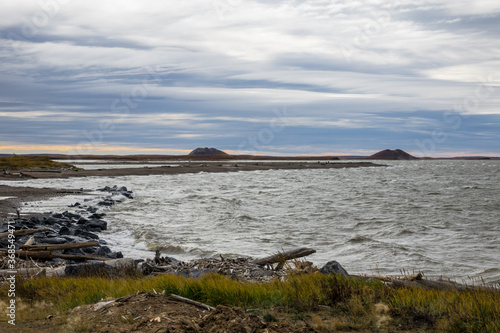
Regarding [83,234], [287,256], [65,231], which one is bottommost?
[83,234]

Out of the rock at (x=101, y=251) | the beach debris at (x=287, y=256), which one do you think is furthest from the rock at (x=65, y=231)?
the beach debris at (x=287, y=256)

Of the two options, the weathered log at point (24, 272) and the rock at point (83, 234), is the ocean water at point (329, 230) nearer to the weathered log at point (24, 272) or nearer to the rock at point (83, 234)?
the rock at point (83, 234)

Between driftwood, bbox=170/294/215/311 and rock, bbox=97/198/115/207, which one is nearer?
driftwood, bbox=170/294/215/311

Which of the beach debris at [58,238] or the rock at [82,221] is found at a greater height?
the beach debris at [58,238]

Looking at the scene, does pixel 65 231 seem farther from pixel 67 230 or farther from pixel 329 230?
pixel 329 230

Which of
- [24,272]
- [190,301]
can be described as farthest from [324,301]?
[24,272]

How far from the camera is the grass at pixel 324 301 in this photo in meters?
5.76

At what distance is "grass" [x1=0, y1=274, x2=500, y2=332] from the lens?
5762 mm

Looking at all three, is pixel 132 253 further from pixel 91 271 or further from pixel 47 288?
pixel 47 288

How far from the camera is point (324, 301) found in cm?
668

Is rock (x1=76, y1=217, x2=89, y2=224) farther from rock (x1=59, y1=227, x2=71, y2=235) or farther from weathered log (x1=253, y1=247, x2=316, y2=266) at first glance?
weathered log (x1=253, y1=247, x2=316, y2=266)

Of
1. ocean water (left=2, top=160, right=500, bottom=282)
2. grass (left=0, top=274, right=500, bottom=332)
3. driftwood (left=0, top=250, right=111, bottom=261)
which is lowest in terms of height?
ocean water (left=2, top=160, right=500, bottom=282)

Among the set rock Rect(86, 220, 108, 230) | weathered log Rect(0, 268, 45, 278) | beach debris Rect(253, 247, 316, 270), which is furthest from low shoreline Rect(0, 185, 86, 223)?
beach debris Rect(253, 247, 316, 270)

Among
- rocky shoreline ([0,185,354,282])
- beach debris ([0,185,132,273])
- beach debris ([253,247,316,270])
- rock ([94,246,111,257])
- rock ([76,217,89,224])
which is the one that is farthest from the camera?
rock ([76,217,89,224])
